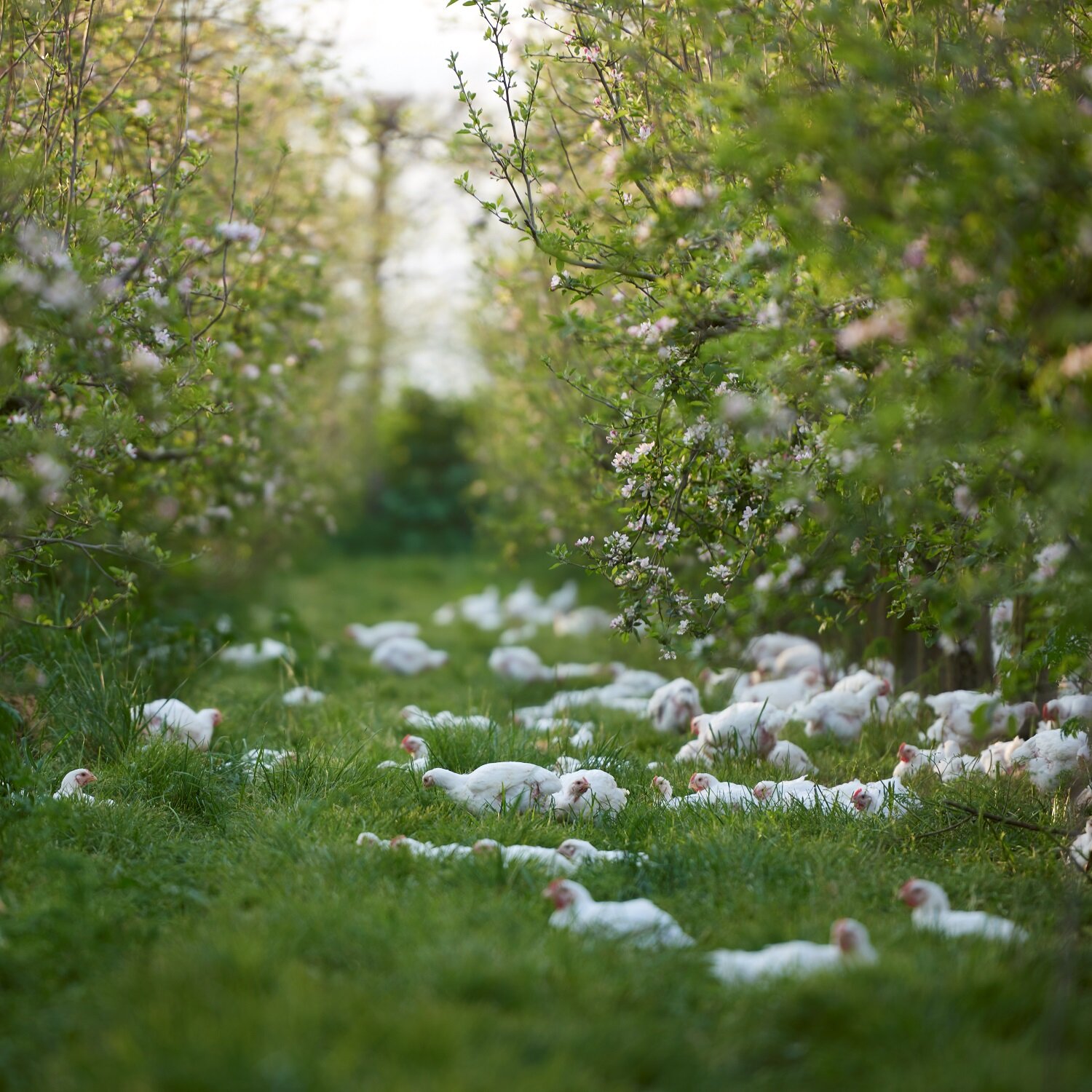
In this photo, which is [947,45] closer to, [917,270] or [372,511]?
[917,270]

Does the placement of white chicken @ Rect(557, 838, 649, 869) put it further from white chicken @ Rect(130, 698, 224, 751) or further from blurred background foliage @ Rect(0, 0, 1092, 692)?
white chicken @ Rect(130, 698, 224, 751)

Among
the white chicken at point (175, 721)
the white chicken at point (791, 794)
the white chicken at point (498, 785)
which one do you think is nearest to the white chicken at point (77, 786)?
the white chicken at point (175, 721)

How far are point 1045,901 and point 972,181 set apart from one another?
2324 millimetres

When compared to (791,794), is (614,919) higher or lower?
lower

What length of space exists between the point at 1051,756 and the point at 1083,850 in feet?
2.92

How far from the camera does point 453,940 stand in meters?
2.97

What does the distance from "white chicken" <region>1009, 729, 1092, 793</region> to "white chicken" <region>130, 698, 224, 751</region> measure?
374 cm

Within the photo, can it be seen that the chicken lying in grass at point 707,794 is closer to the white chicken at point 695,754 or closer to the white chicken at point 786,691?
the white chicken at point 695,754

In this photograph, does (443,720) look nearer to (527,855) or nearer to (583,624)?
(527,855)

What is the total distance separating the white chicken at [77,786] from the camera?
4047mm

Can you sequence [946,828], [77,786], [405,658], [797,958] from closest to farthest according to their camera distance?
[797,958] < [946,828] < [77,786] < [405,658]

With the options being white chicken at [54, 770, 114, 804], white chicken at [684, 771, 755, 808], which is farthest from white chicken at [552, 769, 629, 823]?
white chicken at [54, 770, 114, 804]

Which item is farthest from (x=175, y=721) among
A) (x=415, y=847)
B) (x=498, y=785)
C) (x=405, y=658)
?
(x=405, y=658)

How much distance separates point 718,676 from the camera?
699cm
